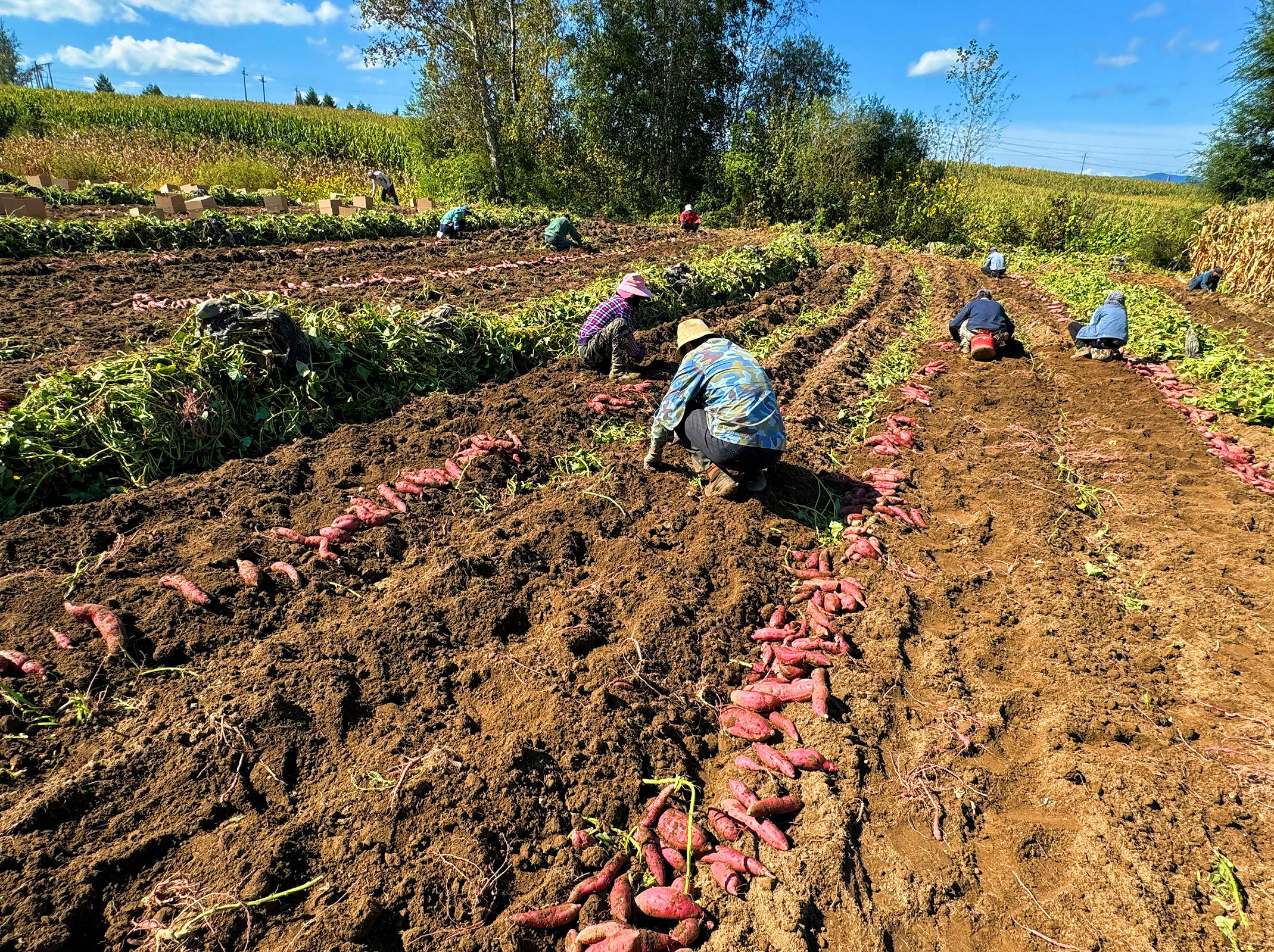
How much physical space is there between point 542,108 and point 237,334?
25.9 m

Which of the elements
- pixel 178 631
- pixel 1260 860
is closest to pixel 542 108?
pixel 178 631

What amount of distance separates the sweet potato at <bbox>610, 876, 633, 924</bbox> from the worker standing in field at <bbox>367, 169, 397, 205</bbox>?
71.4ft

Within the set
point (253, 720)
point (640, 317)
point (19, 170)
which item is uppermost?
point (19, 170)

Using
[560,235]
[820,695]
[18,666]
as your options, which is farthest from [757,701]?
[560,235]

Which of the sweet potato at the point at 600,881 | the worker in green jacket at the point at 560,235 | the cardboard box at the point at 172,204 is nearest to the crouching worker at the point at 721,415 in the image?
the sweet potato at the point at 600,881

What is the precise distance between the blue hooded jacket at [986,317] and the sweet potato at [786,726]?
766 cm

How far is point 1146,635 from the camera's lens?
12.3ft

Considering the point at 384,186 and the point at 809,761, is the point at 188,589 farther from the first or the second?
the point at 384,186

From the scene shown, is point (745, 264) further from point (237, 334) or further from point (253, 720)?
point (253, 720)

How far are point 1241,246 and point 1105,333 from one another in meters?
9.74

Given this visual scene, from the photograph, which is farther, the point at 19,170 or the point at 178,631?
the point at 19,170

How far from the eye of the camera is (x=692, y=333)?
199 inches

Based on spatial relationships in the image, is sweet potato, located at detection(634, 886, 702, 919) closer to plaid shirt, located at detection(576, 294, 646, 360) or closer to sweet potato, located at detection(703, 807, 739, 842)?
sweet potato, located at detection(703, 807, 739, 842)

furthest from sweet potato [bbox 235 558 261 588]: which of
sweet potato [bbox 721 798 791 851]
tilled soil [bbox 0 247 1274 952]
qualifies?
sweet potato [bbox 721 798 791 851]
